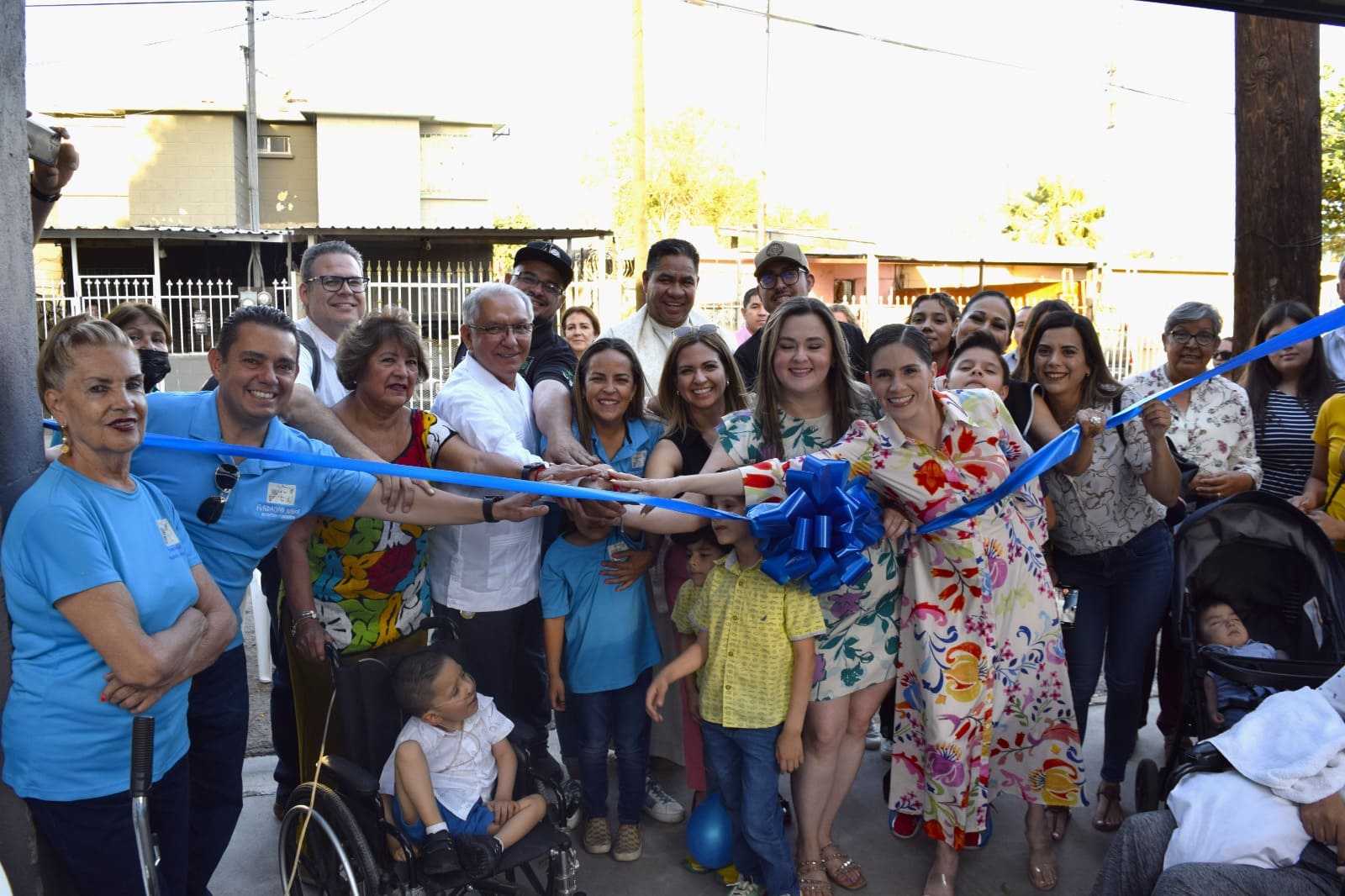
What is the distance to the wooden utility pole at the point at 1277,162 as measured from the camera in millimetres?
5520

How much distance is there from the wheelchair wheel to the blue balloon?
1181 millimetres

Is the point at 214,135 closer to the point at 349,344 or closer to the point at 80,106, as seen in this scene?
the point at 80,106

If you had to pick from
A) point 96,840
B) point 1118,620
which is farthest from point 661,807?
point 96,840

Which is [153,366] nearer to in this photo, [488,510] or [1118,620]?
[488,510]

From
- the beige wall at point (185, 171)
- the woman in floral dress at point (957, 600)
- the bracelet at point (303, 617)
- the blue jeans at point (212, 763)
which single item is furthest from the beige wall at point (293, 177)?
the woman in floral dress at point (957, 600)

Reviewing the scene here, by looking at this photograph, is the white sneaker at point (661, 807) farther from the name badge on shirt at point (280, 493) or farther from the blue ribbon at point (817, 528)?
the name badge on shirt at point (280, 493)

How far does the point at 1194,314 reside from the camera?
14.1 feet

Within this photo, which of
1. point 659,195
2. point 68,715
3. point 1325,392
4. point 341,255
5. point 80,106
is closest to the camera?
point 68,715

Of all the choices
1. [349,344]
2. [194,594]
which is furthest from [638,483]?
[194,594]

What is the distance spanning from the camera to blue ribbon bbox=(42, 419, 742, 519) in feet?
9.36

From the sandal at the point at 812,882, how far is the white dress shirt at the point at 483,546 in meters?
1.40

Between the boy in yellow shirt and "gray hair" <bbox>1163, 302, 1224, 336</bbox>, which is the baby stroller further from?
the boy in yellow shirt

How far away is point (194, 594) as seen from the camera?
2609mm

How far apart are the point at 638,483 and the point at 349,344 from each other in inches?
44.1
